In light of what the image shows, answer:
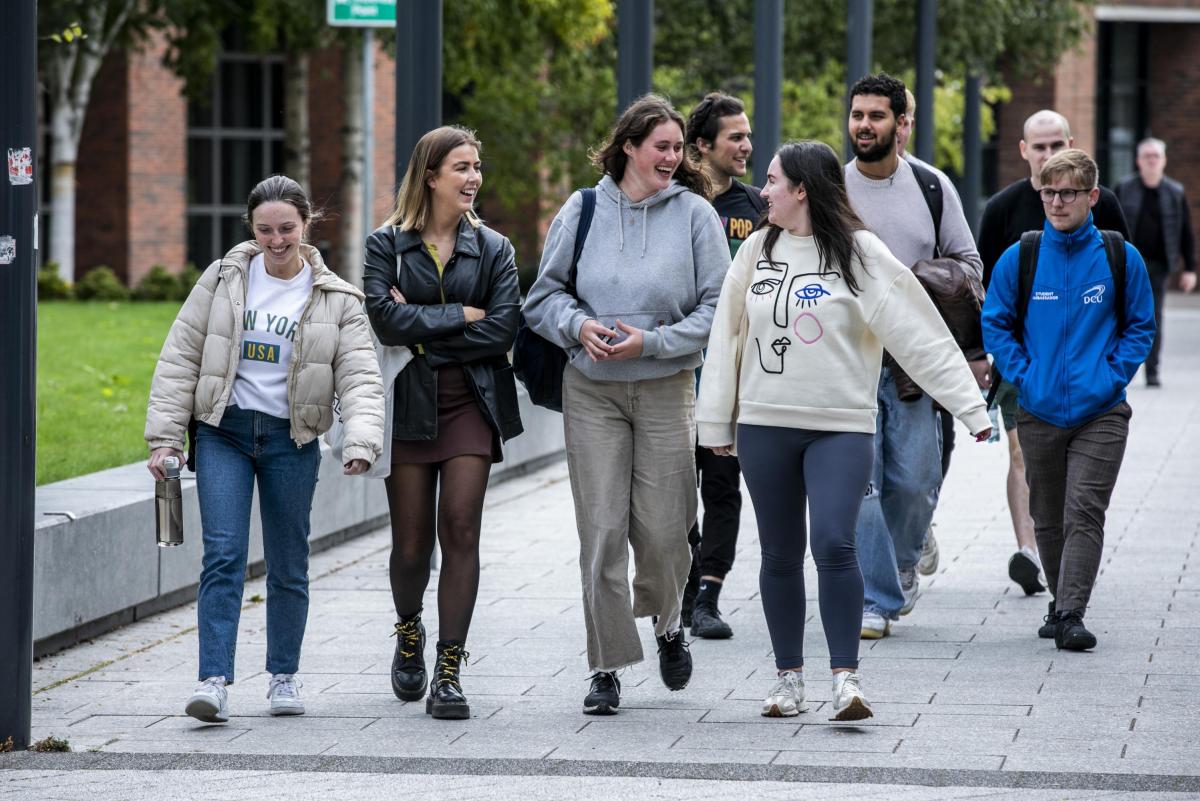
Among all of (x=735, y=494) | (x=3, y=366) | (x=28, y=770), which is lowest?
(x=28, y=770)

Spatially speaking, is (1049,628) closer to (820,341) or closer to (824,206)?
(820,341)

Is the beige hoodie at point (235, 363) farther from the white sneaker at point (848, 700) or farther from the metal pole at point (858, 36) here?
the metal pole at point (858, 36)

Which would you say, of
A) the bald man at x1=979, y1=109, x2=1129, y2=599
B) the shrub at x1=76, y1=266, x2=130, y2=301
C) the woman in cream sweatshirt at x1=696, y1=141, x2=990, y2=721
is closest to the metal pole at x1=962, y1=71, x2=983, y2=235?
the shrub at x1=76, y1=266, x2=130, y2=301

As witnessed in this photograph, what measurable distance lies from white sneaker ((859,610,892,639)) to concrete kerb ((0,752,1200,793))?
6.34 feet

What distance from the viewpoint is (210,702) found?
5938mm

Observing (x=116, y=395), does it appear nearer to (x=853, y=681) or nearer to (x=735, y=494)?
(x=735, y=494)

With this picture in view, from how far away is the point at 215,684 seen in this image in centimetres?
604

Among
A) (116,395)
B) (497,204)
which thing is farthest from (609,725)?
(497,204)

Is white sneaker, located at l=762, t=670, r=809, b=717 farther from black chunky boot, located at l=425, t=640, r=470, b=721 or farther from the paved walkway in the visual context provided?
black chunky boot, located at l=425, t=640, r=470, b=721

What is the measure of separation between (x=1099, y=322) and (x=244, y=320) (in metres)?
3.00

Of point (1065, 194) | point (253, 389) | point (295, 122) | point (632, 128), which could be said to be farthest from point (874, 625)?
point (295, 122)

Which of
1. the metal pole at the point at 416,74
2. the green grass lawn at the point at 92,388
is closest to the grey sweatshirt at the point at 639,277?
the metal pole at the point at 416,74

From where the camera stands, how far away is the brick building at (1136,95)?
4353cm

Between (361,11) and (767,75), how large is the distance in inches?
142
